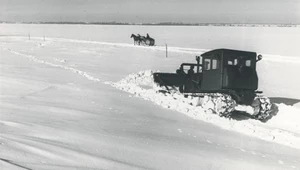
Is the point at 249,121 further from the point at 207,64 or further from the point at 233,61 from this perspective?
the point at 207,64

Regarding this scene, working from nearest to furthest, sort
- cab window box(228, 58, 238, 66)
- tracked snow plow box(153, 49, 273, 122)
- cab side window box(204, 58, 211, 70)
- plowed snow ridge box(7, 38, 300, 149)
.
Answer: plowed snow ridge box(7, 38, 300, 149), tracked snow plow box(153, 49, 273, 122), cab window box(228, 58, 238, 66), cab side window box(204, 58, 211, 70)

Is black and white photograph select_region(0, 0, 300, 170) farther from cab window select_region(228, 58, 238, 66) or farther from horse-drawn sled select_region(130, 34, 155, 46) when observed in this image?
horse-drawn sled select_region(130, 34, 155, 46)

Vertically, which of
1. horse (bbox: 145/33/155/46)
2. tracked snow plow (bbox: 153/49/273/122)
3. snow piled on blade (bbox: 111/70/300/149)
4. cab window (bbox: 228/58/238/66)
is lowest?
snow piled on blade (bbox: 111/70/300/149)

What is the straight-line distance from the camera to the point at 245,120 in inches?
441

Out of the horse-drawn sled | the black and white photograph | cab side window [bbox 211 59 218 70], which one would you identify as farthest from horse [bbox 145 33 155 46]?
cab side window [bbox 211 59 218 70]

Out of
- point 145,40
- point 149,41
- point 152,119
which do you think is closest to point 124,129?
point 152,119

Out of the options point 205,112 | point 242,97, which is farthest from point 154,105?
point 242,97

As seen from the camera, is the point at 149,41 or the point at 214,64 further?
the point at 149,41

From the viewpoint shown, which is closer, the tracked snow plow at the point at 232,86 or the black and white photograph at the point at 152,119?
the black and white photograph at the point at 152,119

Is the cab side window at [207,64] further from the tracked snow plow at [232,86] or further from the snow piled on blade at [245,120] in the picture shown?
the snow piled on blade at [245,120]

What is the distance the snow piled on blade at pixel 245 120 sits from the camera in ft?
29.9

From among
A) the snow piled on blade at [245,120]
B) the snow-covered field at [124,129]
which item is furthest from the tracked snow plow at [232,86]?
the snow-covered field at [124,129]

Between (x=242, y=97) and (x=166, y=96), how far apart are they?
3475 millimetres

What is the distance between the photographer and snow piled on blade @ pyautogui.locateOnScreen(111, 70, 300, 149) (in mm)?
9109
